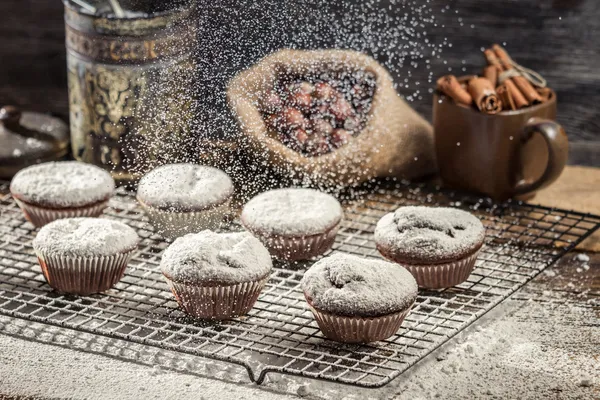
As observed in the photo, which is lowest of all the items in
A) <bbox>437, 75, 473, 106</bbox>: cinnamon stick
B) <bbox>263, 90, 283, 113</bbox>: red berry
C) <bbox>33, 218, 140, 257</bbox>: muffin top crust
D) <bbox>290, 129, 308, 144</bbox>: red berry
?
<bbox>33, 218, 140, 257</bbox>: muffin top crust

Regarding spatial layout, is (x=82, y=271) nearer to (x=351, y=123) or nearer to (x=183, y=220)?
(x=183, y=220)

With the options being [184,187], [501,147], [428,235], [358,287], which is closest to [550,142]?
[501,147]

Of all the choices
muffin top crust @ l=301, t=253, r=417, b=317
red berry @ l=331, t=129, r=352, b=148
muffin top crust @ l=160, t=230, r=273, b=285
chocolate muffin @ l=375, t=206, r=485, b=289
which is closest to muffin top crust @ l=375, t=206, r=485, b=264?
chocolate muffin @ l=375, t=206, r=485, b=289

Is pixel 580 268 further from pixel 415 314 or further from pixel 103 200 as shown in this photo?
pixel 103 200

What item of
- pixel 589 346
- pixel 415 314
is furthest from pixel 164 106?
pixel 589 346

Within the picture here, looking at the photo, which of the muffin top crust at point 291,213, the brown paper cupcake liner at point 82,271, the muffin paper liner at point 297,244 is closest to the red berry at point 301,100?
the muffin top crust at point 291,213

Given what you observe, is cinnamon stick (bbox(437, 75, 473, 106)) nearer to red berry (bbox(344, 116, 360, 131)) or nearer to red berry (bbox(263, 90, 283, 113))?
red berry (bbox(344, 116, 360, 131))
